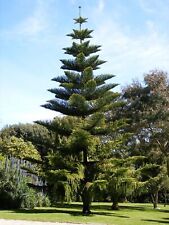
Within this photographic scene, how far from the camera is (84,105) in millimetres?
20312

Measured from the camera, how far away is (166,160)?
29.8 m

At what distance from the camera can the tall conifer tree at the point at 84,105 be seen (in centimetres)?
1989

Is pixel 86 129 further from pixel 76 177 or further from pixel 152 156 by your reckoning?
pixel 152 156

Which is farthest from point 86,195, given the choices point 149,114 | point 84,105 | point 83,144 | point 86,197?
point 149,114

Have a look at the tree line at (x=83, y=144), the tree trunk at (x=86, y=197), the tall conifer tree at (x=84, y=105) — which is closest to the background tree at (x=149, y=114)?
the tree line at (x=83, y=144)

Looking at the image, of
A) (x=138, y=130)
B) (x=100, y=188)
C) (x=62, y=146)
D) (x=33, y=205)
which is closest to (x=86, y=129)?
(x=62, y=146)

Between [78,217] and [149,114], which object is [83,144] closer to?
[78,217]

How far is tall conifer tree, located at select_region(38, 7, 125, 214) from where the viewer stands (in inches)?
783

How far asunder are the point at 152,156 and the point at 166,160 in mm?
1232

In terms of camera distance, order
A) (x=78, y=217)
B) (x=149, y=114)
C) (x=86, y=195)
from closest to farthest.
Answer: (x=78, y=217)
(x=86, y=195)
(x=149, y=114)

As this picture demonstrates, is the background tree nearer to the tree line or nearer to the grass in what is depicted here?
the tree line

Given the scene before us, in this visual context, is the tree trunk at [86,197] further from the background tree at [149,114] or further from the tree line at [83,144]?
the background tree at [149,114]

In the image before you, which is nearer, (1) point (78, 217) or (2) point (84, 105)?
(1) point (78, 217)

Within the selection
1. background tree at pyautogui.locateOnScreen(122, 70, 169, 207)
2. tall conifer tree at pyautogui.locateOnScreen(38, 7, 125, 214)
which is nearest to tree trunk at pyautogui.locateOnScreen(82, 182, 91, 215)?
tall conifer tree at pyautogui.locateOnScreen(38, 7, 125, 214)
